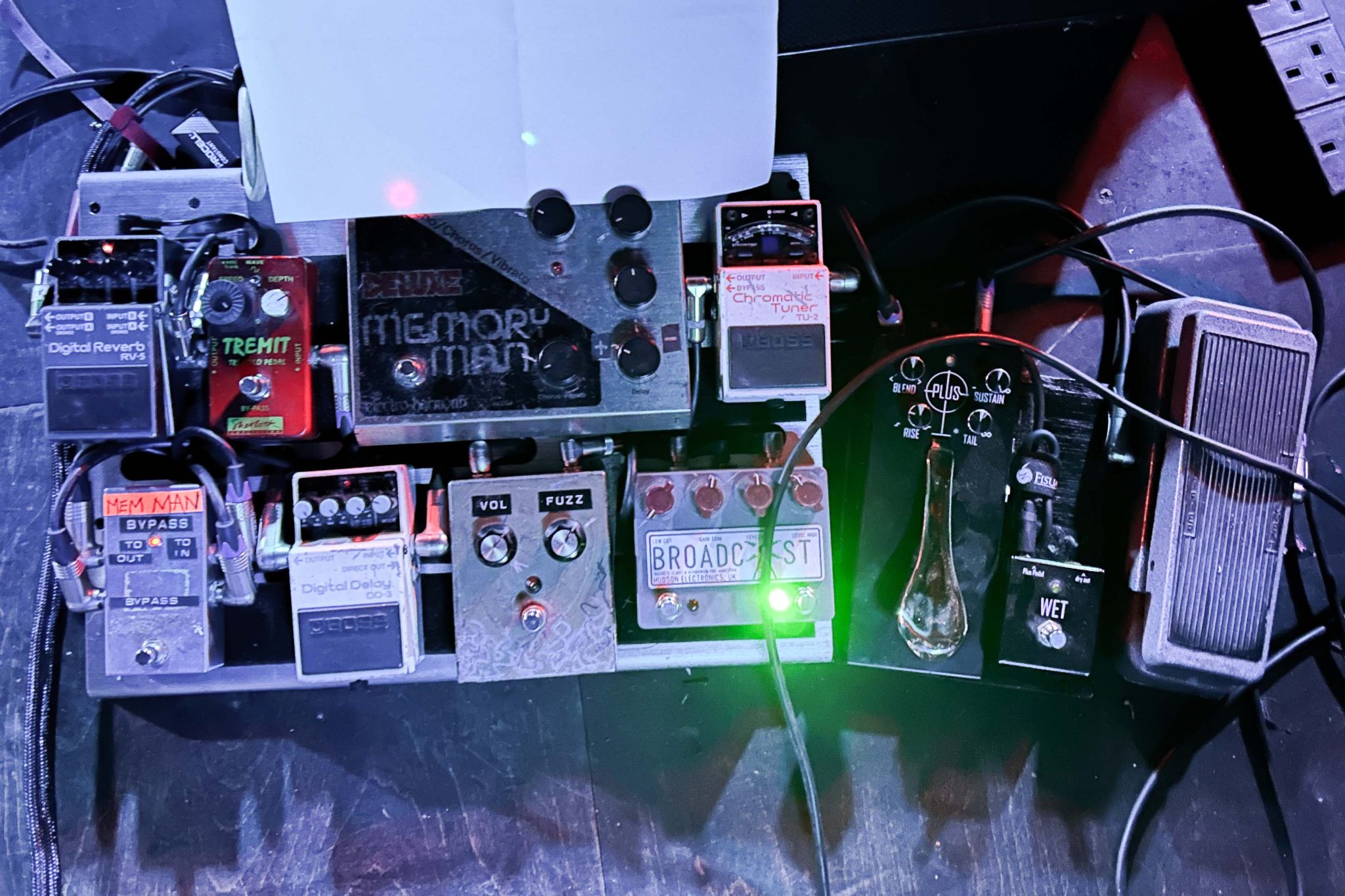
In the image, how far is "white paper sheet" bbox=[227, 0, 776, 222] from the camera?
3.61 feet

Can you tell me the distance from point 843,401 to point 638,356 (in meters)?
0.31

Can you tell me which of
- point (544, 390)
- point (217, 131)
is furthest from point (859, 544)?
point (217, 131)

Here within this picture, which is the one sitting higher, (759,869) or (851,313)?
(851,313)

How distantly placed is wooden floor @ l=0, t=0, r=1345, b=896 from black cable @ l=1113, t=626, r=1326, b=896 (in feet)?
0.08

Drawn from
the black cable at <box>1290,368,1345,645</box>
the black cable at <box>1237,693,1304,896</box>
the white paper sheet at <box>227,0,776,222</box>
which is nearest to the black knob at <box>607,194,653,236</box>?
the white paper sheet at <box>227,0,776,222</box>

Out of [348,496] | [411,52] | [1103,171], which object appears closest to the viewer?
[411,52]

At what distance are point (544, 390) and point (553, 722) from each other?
0.56 metres

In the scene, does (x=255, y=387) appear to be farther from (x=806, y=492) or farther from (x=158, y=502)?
(x=806, y=492)

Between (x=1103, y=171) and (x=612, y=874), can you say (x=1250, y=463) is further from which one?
(x=612, y=874)

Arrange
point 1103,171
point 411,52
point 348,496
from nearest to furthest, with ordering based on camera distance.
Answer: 1. point 411,52
2. point 348,496
3. point 1103,171

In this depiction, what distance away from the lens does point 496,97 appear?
44.3 inches

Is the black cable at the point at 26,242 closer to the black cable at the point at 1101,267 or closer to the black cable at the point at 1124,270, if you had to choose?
the black cable at the point at 1101,267

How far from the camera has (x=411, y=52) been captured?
1.11 m

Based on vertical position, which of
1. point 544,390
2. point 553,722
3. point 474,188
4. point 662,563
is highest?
point 474,188
